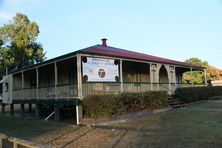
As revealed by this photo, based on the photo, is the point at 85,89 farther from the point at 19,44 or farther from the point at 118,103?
the point at 19,44

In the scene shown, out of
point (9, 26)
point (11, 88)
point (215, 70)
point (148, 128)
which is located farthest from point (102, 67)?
point (215, 70)

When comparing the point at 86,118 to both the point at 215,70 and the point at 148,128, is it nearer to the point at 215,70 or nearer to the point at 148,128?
the point at 148,128

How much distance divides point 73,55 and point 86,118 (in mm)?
3572

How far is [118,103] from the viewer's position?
15117 millimetres

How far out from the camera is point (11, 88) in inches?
1019

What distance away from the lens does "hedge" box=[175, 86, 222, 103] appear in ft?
68.1

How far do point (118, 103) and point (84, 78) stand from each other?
2350 millimetres

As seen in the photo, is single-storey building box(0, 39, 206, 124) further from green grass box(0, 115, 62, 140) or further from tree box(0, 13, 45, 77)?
tree box(0, 13, 45, 77)

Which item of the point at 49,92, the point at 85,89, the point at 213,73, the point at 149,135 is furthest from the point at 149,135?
the point at 213,73

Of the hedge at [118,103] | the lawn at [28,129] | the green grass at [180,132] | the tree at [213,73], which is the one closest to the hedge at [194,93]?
the hedge at [118,103]

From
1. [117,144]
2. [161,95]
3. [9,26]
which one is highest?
[9,26]

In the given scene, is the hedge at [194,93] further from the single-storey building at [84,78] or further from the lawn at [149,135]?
the lawn at [149,135]

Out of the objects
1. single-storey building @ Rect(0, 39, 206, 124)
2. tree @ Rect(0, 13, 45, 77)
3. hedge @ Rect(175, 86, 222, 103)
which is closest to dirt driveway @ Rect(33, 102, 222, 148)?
single-storey building @ Rect(0, 39, 206, 124)

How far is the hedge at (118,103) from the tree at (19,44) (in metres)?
34.1
